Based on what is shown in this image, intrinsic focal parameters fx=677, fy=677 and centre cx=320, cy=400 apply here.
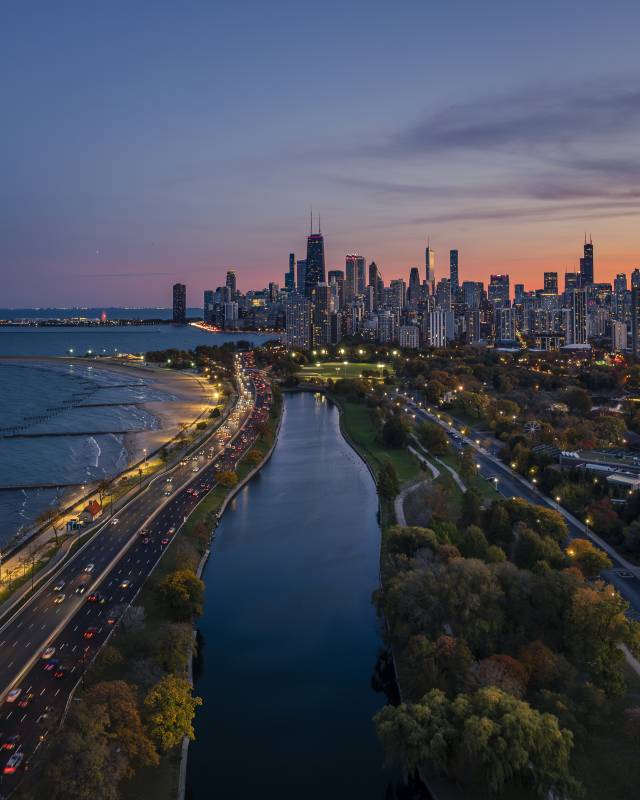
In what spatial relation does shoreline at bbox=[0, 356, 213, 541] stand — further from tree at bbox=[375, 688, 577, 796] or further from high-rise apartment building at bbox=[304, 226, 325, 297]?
high-rise apartment building at bbox=[304, 226, 325, 297]

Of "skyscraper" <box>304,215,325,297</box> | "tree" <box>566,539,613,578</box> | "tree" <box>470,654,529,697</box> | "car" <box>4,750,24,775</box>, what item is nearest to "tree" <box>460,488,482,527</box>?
"tree" <box>566,539,613,578</box>

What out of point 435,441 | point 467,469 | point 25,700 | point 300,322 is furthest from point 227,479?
point 300,322

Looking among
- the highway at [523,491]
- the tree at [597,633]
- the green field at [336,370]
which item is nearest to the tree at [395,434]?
the highway at [523,491]

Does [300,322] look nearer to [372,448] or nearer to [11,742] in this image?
[372,448]

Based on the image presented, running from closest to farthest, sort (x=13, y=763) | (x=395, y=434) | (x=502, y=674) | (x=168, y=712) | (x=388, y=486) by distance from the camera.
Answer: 1. (x=13, y=763)
2. (x=168, y=712)
3. (x=502, y=674)
4. (x=388, y=486)
5. (x=395, y=434)

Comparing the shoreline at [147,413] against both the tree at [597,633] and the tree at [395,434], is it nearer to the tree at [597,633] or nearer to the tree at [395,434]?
the tree at [395,434]
